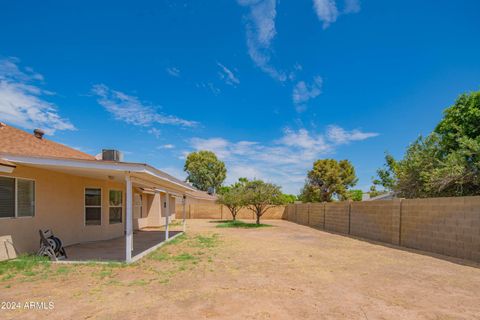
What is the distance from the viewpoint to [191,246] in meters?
10.5

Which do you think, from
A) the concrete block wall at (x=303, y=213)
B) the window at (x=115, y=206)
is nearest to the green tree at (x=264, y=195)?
the concrete block wall at (x=303, y=213)

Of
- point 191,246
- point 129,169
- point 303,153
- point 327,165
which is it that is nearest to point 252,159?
point 303,153

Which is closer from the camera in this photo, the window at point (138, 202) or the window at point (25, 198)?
the window at point (25, 198)

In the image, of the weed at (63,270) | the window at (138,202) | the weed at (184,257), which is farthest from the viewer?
the window at (138,202)

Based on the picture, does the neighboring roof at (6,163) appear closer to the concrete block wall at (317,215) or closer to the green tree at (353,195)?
the concrete block wall at (317,215)

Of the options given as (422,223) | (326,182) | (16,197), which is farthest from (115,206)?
(326,182)

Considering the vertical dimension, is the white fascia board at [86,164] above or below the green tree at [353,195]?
above

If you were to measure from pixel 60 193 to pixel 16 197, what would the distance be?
186 cm

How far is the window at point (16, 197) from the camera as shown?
7.09m

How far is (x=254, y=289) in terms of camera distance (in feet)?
17.0

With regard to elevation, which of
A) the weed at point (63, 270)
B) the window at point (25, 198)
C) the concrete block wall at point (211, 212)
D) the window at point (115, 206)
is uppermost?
the window at point (25, 198)

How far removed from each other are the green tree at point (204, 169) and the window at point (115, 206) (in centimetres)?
3540

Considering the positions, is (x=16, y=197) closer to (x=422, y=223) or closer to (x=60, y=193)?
(x=60, y=193)

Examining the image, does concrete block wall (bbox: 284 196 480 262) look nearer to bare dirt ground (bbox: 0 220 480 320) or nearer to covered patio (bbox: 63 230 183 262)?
bare dirt ground (bbox: 0 220 480 320)
